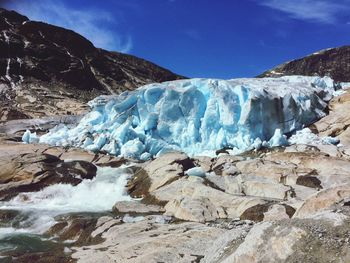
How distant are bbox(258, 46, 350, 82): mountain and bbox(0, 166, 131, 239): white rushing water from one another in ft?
402

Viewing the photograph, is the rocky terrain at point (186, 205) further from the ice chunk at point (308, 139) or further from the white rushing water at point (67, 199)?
the ice chunk at point (308, 139)

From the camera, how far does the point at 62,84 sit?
97000 mm

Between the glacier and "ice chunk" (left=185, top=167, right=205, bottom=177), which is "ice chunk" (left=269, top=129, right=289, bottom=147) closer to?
the glacier

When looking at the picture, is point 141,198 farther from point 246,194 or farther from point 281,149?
point 281,149

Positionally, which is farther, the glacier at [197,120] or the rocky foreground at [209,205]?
the glacier at [197,120]

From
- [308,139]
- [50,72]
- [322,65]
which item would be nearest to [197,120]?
[308,139]

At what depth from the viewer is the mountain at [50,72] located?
77.4m

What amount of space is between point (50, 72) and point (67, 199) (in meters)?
69.6

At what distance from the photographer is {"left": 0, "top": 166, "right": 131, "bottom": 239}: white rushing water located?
2723 centimetres

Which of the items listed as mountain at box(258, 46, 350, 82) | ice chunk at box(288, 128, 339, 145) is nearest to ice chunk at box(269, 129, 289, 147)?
ice chunk at box(288, 128, 339, 145)

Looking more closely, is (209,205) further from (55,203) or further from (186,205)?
(55,203)

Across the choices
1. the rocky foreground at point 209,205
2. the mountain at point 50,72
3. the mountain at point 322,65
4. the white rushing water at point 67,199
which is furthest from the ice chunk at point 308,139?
the mountain at point 322,65

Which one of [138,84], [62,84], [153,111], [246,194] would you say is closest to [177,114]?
[153,111]

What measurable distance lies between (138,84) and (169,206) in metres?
92.7
